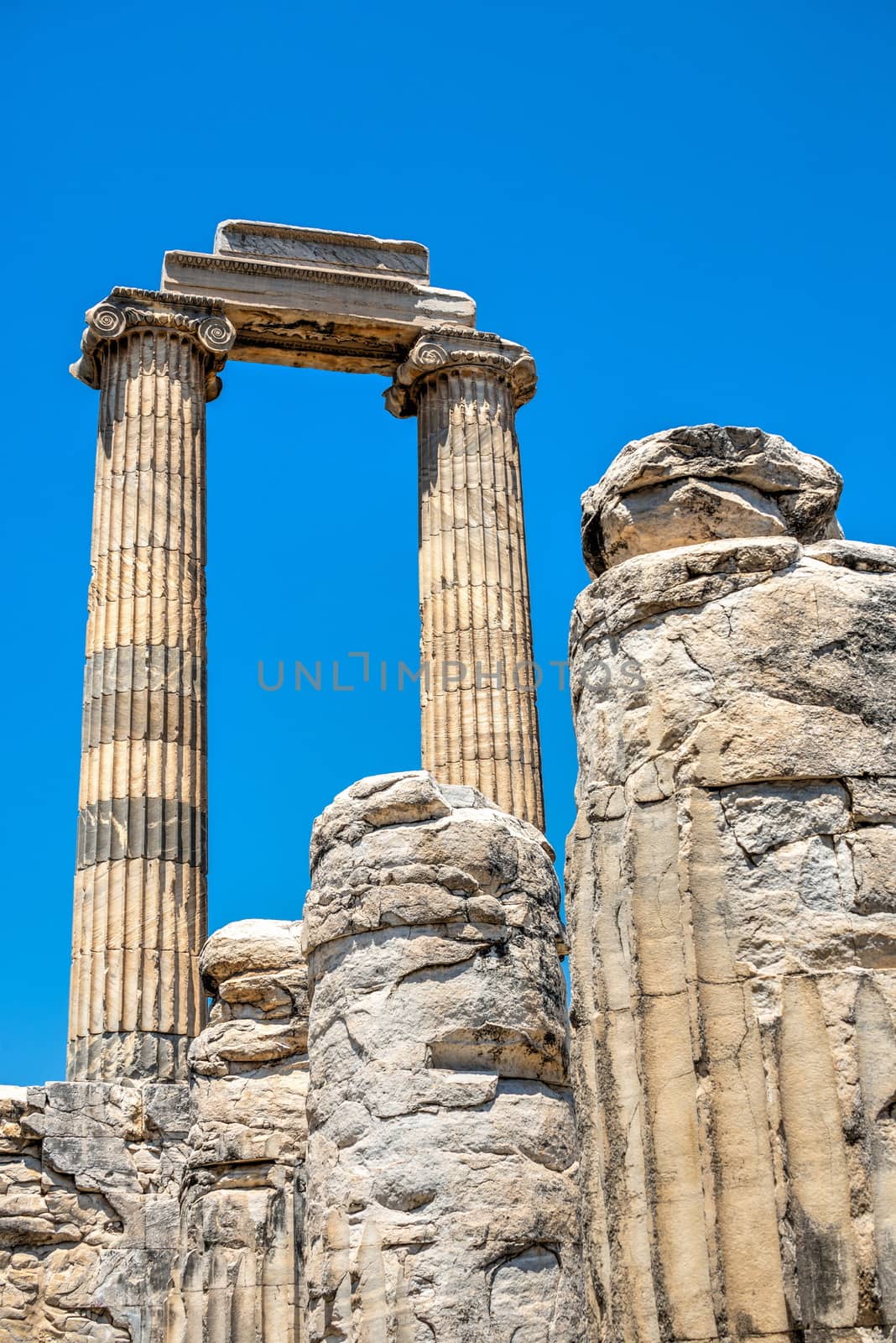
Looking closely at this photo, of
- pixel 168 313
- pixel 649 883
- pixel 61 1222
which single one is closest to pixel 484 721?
pixel 168 313

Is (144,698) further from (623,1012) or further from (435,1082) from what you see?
(623,1012)

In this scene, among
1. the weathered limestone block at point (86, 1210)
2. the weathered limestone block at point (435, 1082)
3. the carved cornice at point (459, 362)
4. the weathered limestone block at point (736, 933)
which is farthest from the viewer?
the carved cornice at point (459, 362)

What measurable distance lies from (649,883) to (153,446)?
565 inches

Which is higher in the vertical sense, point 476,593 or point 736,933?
point 476,593

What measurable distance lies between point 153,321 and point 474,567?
3.94 metres

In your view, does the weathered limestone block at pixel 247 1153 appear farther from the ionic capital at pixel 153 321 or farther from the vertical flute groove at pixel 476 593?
the ionic capital at pixel 153 321

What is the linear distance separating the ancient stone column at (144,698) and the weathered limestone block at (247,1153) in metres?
7.59

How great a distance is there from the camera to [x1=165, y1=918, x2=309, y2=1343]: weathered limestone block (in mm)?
7801

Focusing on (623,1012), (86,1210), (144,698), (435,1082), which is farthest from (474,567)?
(623,1012)

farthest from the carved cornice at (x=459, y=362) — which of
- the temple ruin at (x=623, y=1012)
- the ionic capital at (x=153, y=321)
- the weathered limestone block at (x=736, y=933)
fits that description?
the weathered limestone block at (x=736, y=933)

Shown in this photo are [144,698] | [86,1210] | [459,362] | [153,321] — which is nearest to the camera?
[86,1210]

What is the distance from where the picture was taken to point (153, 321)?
1823 centimetres

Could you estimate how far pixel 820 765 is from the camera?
412cm

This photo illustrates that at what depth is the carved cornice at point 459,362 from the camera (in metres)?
19.0
